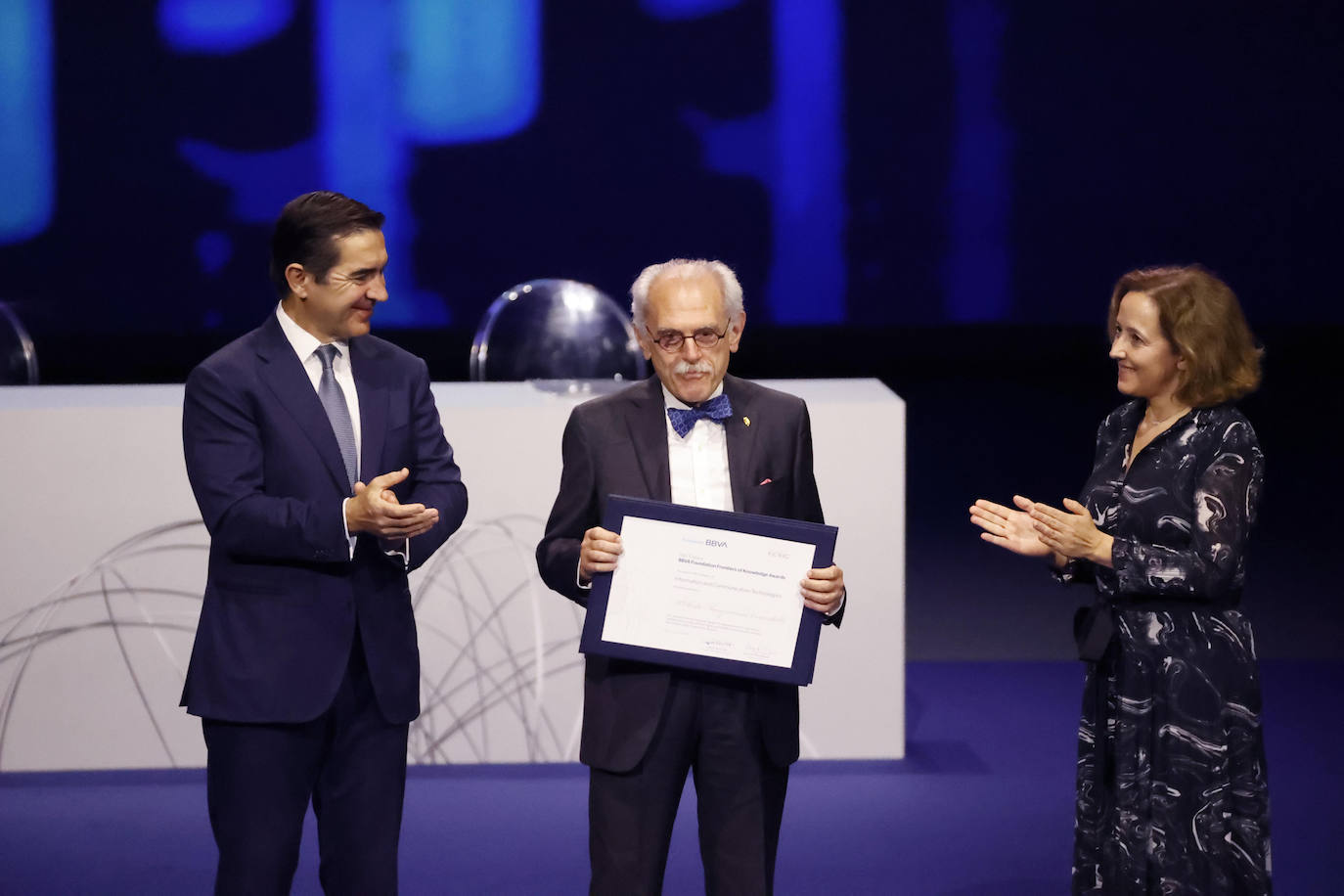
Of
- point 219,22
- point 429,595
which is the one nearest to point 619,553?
point 429,595

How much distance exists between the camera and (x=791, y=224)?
507 inches

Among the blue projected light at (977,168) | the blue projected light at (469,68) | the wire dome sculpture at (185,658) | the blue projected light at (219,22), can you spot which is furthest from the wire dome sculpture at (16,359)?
the blue projected light at (977,168)

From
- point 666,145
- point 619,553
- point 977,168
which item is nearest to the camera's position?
point 619,553

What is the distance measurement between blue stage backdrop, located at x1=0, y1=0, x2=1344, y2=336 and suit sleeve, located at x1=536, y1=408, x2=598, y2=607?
10.0 metres

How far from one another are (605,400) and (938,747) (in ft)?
8.35

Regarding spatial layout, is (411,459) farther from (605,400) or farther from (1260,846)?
(1260,846)

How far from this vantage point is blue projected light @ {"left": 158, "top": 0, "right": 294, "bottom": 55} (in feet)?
40.5

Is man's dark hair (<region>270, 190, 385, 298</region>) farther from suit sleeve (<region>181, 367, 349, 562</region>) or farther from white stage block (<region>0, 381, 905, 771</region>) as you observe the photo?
white stage block (<region>0, 381, 905, 771</region>)

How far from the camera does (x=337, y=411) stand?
2883mm

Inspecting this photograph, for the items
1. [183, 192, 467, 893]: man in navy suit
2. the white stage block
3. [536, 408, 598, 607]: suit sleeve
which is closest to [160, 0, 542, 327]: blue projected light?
the white stage block

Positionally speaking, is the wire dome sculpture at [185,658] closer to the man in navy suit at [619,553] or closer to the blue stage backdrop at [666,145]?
the man in navy suit at [619,553]

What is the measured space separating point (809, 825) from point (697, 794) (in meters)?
1.69

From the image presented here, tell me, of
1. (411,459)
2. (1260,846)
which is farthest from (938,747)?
(411,459)

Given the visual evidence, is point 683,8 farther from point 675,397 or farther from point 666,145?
point 675,397
